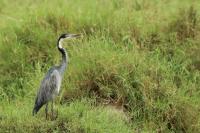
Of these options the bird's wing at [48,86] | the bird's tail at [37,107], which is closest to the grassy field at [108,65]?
the bird's tail at [37,107]

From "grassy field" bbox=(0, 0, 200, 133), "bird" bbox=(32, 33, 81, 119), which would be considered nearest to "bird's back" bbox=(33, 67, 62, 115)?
"bird" bbox=(32, 33, 81, 119)

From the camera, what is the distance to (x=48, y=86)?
701 cm

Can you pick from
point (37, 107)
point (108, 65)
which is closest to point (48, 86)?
point (37, 107)

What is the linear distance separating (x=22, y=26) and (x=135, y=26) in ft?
4.50

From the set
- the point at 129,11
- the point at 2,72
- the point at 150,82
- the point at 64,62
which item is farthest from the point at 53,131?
the point at 129,11

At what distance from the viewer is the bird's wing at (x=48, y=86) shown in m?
6.97

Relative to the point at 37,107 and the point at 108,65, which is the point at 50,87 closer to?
the point at 37,107

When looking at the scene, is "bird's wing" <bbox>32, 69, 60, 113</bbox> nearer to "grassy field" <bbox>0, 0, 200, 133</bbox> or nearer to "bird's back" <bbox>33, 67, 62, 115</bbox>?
"bird's back" <bbox>33, 67, 62, 115</bbox>

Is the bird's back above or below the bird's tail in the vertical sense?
above

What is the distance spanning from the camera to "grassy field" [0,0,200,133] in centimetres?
703

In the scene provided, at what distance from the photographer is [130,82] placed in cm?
747

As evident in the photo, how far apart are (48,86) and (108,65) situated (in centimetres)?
85

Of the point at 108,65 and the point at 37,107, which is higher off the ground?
the point at 108,65

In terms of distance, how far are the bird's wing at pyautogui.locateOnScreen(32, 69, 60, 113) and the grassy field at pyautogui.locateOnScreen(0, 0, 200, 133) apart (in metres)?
0.18
